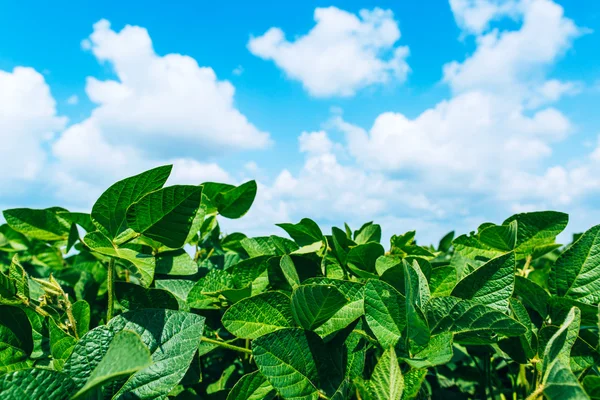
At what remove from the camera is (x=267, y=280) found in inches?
54.0

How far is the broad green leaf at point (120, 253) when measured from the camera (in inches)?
40.9

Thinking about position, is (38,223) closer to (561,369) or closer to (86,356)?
(86,356)

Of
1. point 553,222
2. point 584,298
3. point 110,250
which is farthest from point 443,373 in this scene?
point 110,250

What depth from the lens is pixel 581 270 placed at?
45.1 inches

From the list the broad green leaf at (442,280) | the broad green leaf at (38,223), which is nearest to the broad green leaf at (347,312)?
the broad green leaf at (442,280)

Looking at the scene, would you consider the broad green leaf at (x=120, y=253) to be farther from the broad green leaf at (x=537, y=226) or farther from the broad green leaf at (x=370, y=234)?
the broad green leaf at (x=537, y=226)

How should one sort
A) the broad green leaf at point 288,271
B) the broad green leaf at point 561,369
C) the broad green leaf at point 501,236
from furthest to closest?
the broad green leaf at point 501,236 < the broad green leaf at point 288,271 < the broad green leaf at point 561,369

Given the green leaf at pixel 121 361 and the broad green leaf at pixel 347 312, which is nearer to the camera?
the green leaf at pixel 121 361

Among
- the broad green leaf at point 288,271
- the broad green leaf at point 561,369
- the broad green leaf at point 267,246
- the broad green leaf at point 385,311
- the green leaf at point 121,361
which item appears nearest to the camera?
the green leaf at point 121,361

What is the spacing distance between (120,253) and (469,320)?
0.75m

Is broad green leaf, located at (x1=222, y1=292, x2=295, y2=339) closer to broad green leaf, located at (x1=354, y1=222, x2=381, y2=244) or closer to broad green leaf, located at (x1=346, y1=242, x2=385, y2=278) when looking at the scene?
broad green leaf, located at (x1=346, y1=242, x2=385, y2=278)

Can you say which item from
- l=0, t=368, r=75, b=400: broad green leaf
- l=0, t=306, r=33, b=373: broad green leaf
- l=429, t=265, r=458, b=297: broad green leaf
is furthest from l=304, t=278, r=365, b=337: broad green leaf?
l=0, t=306, r=33, b=373: broad green leaf

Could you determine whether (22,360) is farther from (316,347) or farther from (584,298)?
(584,298)

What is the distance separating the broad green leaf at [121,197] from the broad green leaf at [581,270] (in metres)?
0.96
